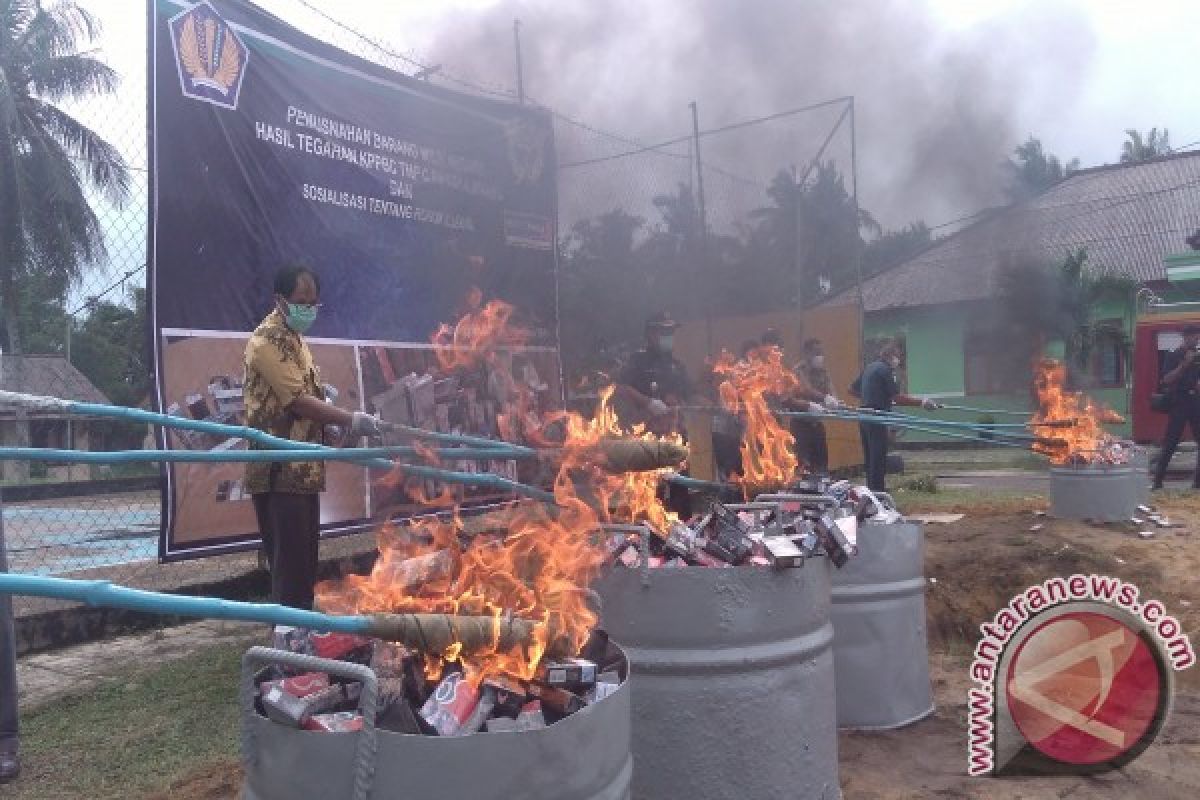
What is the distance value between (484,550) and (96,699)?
3049mm

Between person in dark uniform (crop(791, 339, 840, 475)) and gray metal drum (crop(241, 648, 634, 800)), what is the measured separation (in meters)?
6.87

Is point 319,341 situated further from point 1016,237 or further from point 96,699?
point 1016,237

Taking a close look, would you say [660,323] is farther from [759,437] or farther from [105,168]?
[105,168]

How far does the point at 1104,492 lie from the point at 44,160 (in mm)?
11879

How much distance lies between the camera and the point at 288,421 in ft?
13.4

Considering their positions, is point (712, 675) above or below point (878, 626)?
above

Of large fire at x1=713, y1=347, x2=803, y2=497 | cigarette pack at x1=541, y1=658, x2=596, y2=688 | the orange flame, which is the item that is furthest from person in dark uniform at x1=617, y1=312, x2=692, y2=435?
cigarette pack at x1=541, y1=658, x2=596, y2=688

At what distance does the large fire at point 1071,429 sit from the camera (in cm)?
761

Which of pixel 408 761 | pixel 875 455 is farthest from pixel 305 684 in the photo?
pixel 875 455

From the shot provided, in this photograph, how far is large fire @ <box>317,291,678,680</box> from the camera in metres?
2.16

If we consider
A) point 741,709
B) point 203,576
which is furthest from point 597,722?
point 203,576

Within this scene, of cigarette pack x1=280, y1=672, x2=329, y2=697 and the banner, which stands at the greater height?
the banner

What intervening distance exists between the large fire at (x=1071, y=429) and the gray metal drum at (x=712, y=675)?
15.8 feet

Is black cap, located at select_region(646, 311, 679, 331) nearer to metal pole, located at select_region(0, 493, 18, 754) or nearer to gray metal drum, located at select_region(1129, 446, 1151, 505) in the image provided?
gray metal drum, located at select_region(1129, 446, 1151, 505)
